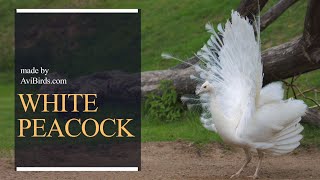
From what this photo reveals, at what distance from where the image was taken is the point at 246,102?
7.99 m

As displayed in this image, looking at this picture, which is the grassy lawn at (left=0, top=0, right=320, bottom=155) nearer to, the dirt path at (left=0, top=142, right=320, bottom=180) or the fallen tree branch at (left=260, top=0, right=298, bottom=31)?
the fallen tree branch at (left=260, top=0, right=298, bottom=31)

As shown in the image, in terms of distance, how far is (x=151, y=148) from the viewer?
34.8 feet

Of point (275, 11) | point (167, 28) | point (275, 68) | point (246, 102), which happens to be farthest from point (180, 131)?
point (167, 28)

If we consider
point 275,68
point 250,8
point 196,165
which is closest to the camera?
point 196,165

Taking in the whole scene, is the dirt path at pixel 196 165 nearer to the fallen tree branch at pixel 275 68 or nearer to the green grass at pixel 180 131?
the green grass at pixel 180 131

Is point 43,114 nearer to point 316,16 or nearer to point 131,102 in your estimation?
point 131,102

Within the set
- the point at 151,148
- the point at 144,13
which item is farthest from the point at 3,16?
the point at 151,148

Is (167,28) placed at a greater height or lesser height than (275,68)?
greater

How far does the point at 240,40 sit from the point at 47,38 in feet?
45.1

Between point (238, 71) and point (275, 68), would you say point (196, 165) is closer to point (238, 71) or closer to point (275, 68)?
point (238, 71)

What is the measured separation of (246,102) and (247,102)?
2 cm

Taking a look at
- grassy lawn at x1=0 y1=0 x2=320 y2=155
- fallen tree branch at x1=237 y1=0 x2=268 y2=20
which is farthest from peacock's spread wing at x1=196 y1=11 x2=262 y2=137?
grassy lawn at x1=0 y1=0 x2=320 y2=155

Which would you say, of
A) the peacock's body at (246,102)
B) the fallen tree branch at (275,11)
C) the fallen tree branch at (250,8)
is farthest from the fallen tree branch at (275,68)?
the peacock's body at (246,102)

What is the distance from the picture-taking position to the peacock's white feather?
309 inches
